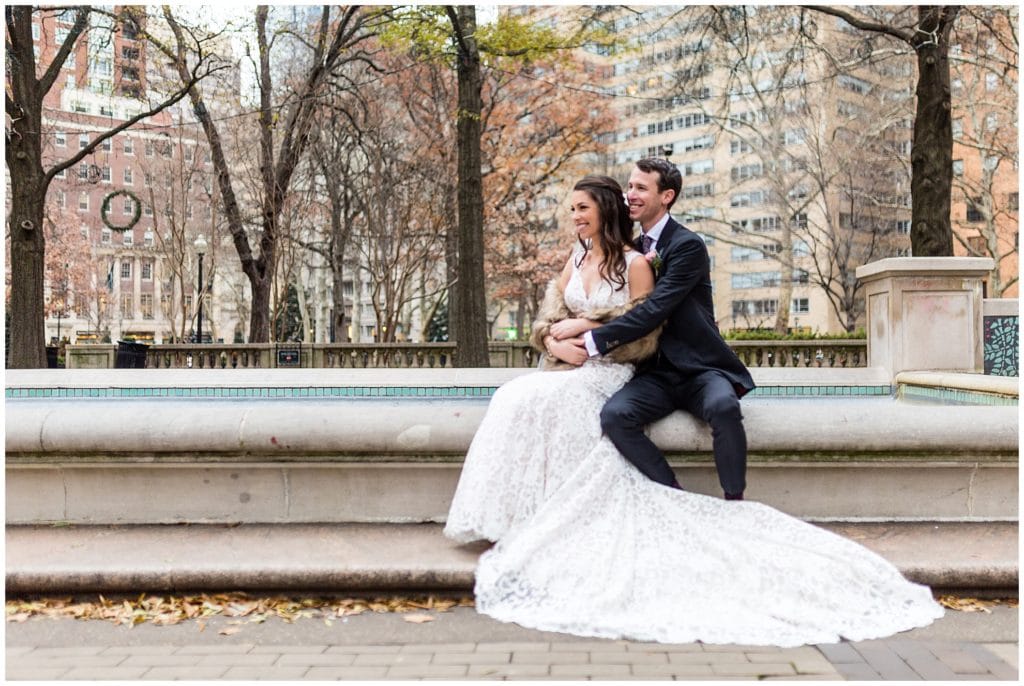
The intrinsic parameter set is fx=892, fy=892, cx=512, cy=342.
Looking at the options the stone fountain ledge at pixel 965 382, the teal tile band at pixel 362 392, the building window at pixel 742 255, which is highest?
the building window at pixel 742 255

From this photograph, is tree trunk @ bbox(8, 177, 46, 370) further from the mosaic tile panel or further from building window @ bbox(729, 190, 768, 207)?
building window @ bbox(729, 190, 768, 207)

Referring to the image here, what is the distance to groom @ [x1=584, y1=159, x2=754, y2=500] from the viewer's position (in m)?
4.66

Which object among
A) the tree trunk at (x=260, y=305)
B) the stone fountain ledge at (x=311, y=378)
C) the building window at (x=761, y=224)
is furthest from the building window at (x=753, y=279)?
the stone fountain ledge at (x=311, y=378)

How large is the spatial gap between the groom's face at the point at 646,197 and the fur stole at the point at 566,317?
1.74 feet

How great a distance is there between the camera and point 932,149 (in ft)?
44.1

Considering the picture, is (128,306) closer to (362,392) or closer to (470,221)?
(470,221)

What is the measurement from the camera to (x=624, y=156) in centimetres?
6925

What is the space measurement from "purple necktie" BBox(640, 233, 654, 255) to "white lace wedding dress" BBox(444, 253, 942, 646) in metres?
0.16

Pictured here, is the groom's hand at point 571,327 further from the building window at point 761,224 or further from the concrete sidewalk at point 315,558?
the building window at point 761,224

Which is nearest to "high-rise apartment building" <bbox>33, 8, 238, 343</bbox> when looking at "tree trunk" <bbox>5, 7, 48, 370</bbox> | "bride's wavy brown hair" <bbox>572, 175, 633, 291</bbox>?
"tree trunk" <bbox>5, 7, 48, 370</bbox>

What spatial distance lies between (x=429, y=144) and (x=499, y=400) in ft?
71.0

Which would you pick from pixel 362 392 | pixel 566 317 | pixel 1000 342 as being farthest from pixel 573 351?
pixel 1000 342

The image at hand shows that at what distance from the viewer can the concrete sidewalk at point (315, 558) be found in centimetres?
442

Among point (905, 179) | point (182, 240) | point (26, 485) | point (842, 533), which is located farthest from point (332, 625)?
point (905, 179)
